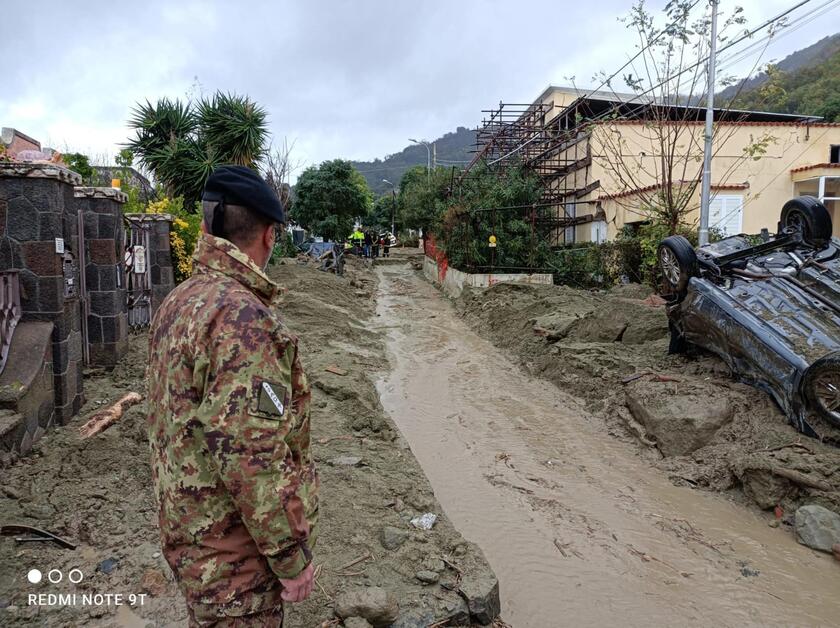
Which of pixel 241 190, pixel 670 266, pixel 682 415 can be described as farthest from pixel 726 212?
pixel 241 190

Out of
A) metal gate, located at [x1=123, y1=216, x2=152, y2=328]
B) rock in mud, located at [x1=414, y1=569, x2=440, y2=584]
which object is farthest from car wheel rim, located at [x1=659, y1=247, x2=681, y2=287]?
metal gate, located at [x1=123, y1=216, x2=152, y2=328]

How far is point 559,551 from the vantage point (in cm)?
407

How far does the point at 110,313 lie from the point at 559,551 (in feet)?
15.4

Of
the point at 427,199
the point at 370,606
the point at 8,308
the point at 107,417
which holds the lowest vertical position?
the point at 370,606

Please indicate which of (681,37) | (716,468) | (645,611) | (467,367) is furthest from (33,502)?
(681,37)

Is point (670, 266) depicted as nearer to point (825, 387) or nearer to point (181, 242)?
point (825, 387)

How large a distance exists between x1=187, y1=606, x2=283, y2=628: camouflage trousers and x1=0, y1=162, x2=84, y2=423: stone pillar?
3.38 metres

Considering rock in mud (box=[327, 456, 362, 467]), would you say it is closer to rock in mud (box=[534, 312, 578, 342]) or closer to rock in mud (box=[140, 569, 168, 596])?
rock in mud (box=[140, 569, 168, 596])

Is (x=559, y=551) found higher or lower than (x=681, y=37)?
lower

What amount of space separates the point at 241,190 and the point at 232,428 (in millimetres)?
689

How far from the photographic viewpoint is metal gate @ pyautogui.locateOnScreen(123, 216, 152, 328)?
23.5 feet

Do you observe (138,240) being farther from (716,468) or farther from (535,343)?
(716,468)

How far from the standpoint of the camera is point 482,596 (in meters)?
3.08

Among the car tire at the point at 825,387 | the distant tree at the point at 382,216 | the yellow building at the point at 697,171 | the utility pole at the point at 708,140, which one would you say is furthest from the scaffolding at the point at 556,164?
the distant tree at the point at 382,216
